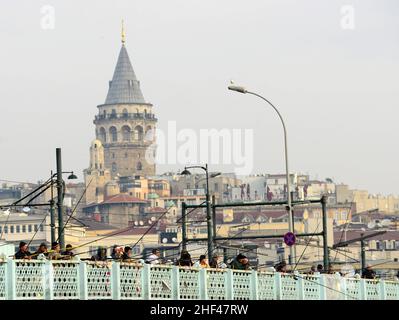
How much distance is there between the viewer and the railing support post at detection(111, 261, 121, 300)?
33312 millimetres

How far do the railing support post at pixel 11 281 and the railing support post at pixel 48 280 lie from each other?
866 mm

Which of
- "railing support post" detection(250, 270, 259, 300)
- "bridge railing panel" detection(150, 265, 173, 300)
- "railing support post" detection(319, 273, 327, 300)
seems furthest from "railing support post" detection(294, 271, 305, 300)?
"bridge railing panel" detection(150, 265, 173, 300)

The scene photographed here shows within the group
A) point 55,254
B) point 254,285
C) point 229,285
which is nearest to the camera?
point 55,254

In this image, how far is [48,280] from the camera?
3180 cm

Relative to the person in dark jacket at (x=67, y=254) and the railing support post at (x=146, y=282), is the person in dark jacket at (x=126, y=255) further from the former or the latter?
the person in dark jacket at (x=67, y=254)

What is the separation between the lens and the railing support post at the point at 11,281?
30891mm

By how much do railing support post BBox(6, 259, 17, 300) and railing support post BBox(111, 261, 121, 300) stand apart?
9.08ft

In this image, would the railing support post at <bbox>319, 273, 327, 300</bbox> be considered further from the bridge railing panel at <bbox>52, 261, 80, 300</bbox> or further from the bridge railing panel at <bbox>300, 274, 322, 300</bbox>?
the bridge railing panel at <bbox>52, 261, 80, 300</bbox>

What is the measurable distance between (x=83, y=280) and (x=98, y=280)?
0.53 m

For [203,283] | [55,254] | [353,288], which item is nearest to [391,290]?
[353,288]

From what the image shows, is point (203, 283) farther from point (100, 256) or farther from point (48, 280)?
point (48, 280)

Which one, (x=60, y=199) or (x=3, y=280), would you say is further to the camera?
(x=60, y=199)
